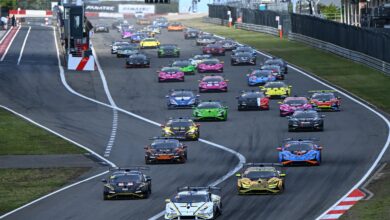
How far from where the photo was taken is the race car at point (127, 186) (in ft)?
160

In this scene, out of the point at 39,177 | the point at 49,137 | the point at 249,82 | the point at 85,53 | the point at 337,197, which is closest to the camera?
the point at 337,197

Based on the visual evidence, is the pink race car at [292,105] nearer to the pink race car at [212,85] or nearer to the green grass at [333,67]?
the green grass at [333,67]

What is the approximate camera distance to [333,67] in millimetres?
108938

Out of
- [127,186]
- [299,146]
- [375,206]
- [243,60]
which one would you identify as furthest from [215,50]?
[375,206]

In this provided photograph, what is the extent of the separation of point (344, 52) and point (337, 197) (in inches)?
2755

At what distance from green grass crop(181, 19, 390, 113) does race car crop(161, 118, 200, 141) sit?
16.9 m

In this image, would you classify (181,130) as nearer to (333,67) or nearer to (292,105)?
(292,105)

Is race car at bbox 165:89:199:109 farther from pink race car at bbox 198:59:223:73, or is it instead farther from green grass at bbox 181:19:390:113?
pink race car at bbox 198:59:223:73

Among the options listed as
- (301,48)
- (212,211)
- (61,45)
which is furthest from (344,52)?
(212,211)

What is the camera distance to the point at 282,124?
7419cm

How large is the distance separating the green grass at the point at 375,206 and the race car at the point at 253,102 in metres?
29.9

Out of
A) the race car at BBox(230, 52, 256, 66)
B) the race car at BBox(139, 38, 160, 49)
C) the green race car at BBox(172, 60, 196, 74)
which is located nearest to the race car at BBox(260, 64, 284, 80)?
the green race car at BBox(172, 60, 196, 74)

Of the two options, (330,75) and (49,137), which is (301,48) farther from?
(49,137)

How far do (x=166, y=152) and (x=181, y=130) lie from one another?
8.36 m
